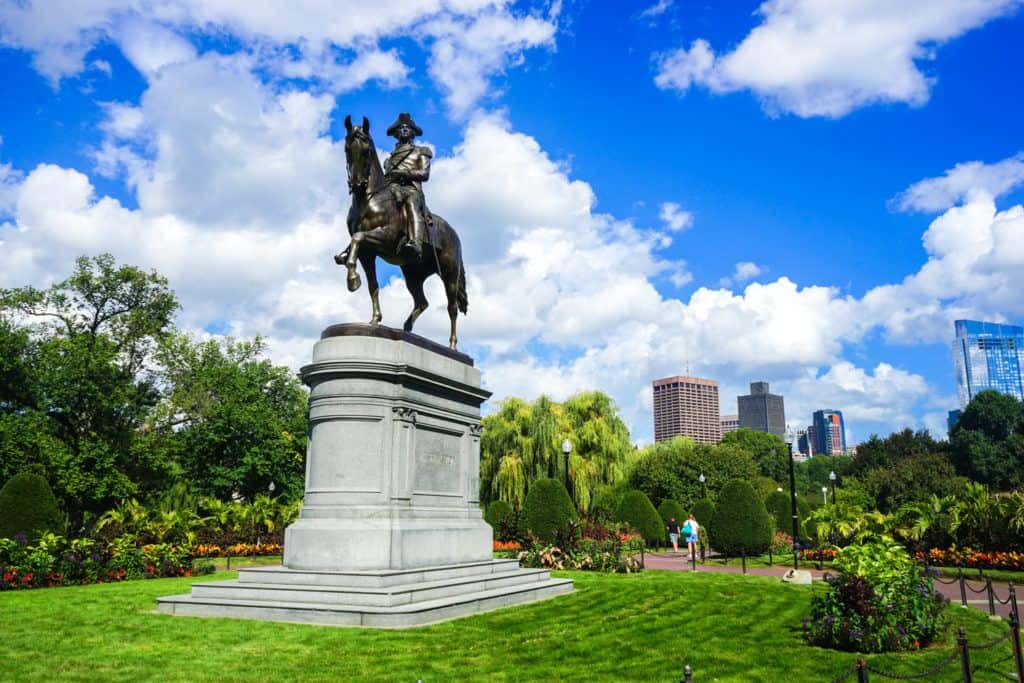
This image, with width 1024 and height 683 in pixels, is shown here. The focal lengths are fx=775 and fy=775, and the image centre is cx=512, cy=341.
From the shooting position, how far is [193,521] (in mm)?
28047

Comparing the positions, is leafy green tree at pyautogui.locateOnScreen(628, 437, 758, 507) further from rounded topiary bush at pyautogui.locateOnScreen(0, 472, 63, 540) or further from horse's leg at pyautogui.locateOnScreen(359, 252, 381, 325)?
horse's leg at pyautogui.locateOnScreen(359, 252, 381, 325)

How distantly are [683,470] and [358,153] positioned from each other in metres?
45.4

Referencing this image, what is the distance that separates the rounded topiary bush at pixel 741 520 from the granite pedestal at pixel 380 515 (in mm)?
15949

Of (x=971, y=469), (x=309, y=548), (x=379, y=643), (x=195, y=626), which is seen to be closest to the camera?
(x=379, y=643)

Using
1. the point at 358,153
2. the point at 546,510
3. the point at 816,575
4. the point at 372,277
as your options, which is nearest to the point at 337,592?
the point at 372,277

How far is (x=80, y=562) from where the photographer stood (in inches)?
691

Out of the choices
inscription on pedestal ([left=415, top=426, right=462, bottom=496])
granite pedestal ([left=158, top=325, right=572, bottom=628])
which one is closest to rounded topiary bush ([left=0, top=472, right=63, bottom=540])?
granite pedestal ([left=158, top=325, right=572, bottom=628])

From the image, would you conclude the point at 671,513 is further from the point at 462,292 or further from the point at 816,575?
the point at 462,292

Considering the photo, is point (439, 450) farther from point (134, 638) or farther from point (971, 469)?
point (971, 469)

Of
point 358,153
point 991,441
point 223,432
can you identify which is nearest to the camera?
point 358,153

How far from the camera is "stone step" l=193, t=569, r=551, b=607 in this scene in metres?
10.8

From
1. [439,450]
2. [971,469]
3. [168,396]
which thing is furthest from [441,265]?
[971,469]

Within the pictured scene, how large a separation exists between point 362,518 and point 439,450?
2.37 metres

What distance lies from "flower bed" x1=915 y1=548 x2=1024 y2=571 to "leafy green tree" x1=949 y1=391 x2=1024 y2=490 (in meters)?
43.4
